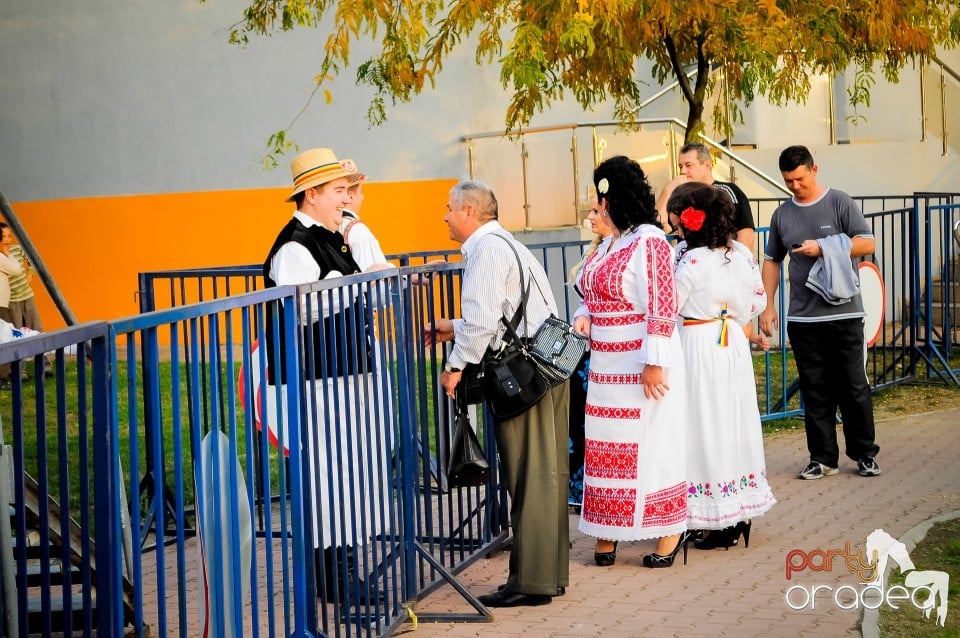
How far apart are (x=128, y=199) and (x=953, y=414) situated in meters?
11.1

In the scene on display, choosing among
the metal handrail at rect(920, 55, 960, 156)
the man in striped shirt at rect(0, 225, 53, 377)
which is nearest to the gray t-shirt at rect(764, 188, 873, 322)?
the man in striped shirt at rect(0, 225, 53, 377)

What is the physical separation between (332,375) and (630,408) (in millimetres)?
1870

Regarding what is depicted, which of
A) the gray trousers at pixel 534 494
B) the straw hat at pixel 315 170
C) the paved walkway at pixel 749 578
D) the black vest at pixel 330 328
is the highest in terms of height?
the straw hat at pixel 315 170

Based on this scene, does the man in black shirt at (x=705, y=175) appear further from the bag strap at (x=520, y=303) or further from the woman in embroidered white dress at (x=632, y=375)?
the bag strap at (x=520, y=303)

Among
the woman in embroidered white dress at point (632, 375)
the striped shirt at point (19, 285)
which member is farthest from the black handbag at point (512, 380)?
the striped shirt at point (19, 285)

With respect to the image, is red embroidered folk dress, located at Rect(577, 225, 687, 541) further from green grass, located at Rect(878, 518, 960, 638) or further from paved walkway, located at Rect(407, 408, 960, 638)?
green grass, located at Rect(878, 518, 960, 638)

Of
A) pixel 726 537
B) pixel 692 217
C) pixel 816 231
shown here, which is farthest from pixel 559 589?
pixel 816 231

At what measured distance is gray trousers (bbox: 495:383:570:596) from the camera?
19.5 ft

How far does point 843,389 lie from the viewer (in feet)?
27.7

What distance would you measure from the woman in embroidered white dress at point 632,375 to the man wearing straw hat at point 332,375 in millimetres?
1268

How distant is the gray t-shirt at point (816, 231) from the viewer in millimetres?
8383

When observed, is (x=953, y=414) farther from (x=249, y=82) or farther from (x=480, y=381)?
(x=249, y=82)

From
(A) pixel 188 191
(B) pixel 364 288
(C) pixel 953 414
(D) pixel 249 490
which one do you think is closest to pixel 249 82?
(A) pixel 188 191

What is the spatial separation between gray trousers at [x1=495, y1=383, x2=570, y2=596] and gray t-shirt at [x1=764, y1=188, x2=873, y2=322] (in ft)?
10.1
